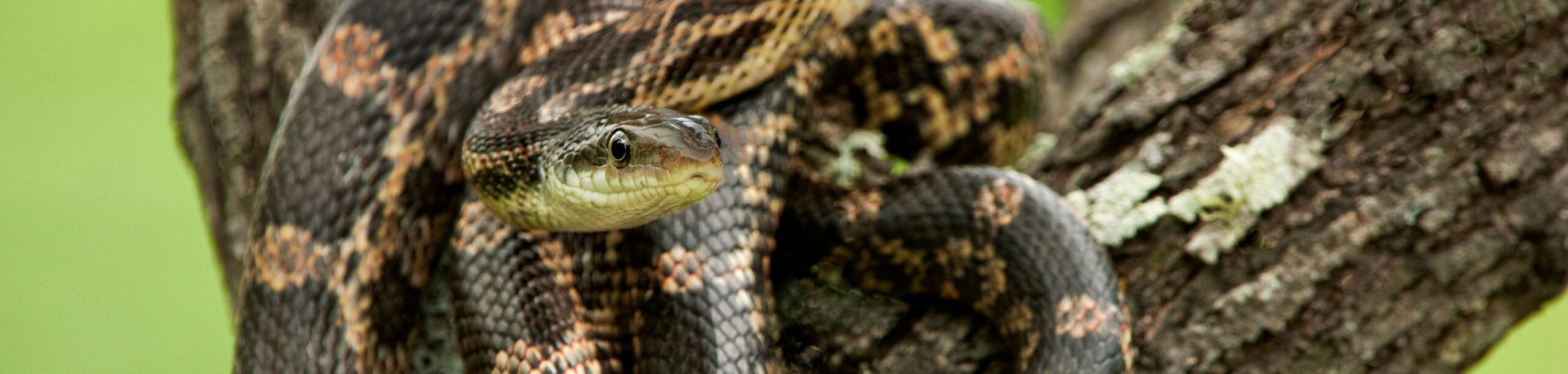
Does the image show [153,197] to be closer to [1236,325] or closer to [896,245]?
[896,245]

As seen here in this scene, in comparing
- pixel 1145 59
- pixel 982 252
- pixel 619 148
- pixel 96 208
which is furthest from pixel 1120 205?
pixel 96 208

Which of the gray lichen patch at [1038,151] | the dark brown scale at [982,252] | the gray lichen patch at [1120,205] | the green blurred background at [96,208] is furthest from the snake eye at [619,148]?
the green blurred background at [96,208]

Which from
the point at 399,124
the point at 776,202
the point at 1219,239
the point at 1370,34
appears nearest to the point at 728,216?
the point at 776,202

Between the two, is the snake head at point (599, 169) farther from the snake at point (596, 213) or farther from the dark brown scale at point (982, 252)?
the dark brown scale at point (982, 252)

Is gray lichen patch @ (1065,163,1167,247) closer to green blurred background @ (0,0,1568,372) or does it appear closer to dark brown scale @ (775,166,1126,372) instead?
dark brown scale @ (775,166,1126,372)

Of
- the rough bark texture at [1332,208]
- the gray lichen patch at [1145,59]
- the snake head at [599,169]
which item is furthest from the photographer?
the gray lichen patch at [1145,59]

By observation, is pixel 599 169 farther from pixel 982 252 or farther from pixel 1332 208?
pixel 1332 208
